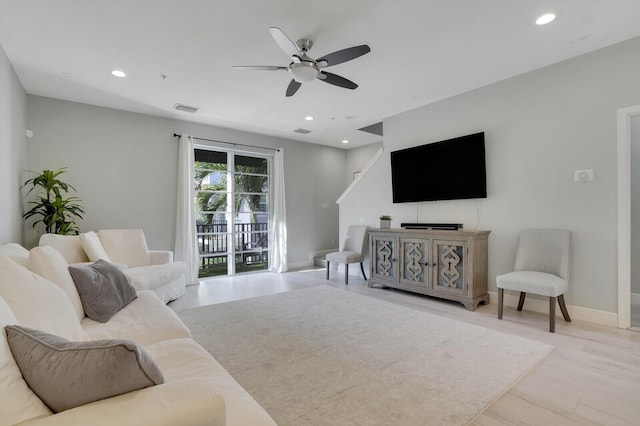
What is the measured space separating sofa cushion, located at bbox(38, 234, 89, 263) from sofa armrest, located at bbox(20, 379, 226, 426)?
3.41 metres

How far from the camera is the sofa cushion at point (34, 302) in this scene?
121cm

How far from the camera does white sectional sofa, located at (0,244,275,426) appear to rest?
830 mm

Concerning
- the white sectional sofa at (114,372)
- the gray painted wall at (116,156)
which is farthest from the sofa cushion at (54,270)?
the gray painted wall at (116,156)

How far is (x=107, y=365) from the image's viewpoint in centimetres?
88

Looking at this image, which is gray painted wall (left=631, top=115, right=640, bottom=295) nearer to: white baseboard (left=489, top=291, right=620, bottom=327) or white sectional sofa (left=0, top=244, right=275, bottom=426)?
white baseboard (left=489, top=291, right=620, bottom=327)

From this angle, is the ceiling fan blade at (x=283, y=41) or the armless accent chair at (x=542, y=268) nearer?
the ceiling fan blade at (x=283, y=41)

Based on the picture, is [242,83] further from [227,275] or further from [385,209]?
[227,275]

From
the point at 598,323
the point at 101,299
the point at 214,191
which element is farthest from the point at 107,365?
the point at 214,191

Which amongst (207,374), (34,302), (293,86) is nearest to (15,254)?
(34,302)

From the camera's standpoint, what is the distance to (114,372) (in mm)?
894

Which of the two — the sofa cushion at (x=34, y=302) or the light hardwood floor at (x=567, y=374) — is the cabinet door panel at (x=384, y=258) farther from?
the sofa cushion at (x=34, y=302)

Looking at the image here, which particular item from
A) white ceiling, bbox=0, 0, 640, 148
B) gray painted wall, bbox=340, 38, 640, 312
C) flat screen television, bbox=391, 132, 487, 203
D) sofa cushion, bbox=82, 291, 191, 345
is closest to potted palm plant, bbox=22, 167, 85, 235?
white ceiling, bbox=0, 0, 640, 148

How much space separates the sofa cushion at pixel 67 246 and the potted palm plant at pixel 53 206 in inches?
19.8

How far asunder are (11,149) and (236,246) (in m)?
3.57
